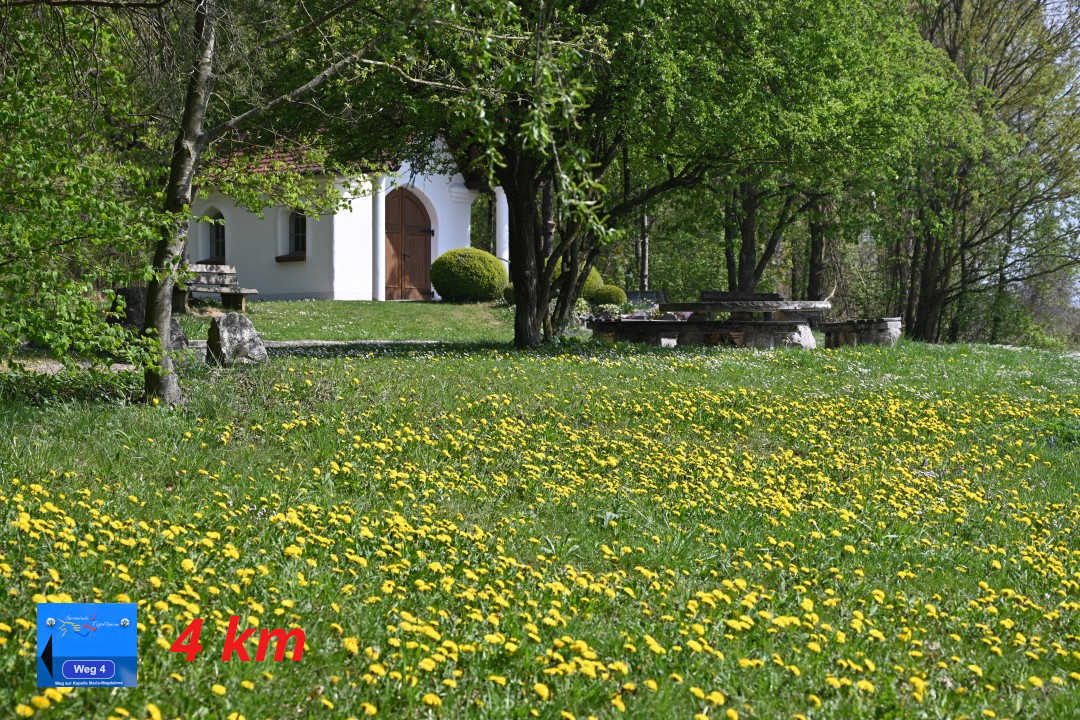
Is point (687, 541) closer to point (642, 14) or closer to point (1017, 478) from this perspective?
point (1017, 478)

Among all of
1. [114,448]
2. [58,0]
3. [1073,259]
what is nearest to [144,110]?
[58,0]

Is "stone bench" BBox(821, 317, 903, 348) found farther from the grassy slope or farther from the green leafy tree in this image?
the green leafy tree

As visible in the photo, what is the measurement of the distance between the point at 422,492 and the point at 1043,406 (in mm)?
9199

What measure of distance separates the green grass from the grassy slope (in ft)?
30.8

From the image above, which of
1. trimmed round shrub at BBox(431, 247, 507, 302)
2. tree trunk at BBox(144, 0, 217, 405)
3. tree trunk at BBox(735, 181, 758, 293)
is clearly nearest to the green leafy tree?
tree trunk at BBox(144, 0, 217, 405)

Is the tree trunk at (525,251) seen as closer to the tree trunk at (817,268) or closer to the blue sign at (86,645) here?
the blue sign at (86,645)

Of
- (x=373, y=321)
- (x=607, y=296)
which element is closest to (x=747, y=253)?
(x=607, y=296)

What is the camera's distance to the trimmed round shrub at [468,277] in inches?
1108

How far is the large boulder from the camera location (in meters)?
11.6

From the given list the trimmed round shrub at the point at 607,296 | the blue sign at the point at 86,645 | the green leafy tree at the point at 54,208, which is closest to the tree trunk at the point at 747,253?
the trimmed round shrub at the point at 607,296

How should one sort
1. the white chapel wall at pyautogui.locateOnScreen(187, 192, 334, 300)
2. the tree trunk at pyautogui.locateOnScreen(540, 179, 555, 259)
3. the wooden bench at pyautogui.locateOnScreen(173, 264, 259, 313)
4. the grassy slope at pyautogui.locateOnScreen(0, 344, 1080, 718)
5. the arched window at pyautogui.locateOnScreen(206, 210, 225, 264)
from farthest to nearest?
the arched window at pyautogui.locateOnScreen(206, 210, 225, 264)
the white chapel wall at pyautogui.locateOnScreen(187, 192, 334, 300)
the wooden bench at pyautogui.locateOnScreen(173, 264, 259, 313)
the tree trunk at pyautogui.locateOnScreen(540, 179, 555, 259)
the grassy slope at pyautogui.locateOnScreen(0, 344, 1080, 718)

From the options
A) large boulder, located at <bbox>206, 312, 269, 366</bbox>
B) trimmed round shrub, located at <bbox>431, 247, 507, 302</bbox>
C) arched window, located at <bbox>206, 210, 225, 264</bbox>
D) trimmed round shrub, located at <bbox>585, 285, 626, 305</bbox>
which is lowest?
large boulder, located at <bbox>206, 312, 269, 366</bbox>

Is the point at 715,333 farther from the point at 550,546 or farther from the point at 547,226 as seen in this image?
the point at 550,546

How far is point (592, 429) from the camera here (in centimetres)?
898
